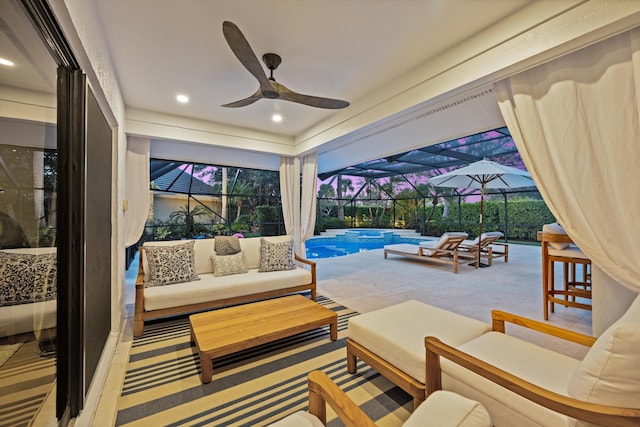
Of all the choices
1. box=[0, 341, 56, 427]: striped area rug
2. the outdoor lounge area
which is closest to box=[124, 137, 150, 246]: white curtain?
the outdoor lounge area

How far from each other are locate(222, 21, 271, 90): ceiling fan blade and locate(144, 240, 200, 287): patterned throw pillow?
230cm

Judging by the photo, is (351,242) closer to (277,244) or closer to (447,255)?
(447,255)

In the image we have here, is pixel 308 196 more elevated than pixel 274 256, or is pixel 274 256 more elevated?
pixel 308 196

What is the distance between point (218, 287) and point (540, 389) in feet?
9.68

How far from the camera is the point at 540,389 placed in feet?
3.36

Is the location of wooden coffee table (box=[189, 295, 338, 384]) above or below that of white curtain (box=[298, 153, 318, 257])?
below

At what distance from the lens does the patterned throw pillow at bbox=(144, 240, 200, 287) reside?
315 cm

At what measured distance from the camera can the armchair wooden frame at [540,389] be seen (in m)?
0.88

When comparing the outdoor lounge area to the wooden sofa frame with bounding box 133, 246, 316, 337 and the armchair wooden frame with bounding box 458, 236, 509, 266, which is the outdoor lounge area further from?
the armchair wooden frame with bounding box 458, 236, 509, 266

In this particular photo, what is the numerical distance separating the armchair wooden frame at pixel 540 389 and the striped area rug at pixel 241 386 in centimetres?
49

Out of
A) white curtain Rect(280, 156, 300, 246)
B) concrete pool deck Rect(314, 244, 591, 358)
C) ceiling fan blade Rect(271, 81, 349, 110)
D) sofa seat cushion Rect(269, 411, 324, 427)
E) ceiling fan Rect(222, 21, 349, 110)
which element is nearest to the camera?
sofa seat cushion Rect(269, 411, 324, 427)

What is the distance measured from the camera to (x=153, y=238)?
6.61 metres

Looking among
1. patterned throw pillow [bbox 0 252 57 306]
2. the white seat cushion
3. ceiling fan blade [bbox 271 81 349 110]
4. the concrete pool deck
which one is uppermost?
ceiling fan blade [bbox 271 81 349 110]

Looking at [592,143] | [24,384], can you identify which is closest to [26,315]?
[24,384]
